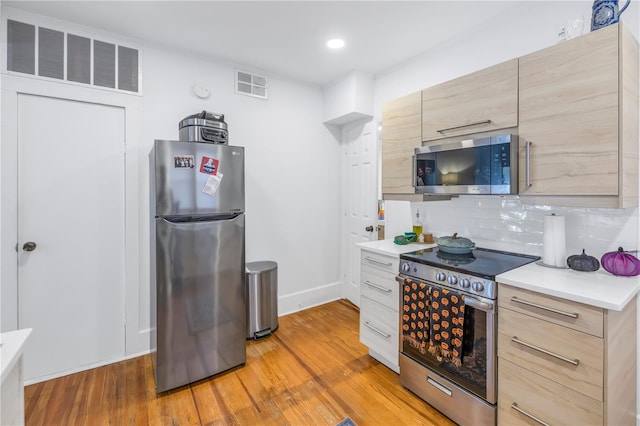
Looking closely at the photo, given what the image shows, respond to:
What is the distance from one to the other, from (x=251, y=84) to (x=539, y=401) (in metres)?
3.44

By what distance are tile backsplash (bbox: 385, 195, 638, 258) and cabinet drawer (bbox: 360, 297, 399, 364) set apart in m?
0.93

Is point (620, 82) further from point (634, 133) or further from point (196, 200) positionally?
point (196, 200)

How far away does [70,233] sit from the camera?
242 centimetres

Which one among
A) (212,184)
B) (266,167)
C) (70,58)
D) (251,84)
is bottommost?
(212,184)

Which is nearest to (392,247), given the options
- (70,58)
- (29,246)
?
(29,246)

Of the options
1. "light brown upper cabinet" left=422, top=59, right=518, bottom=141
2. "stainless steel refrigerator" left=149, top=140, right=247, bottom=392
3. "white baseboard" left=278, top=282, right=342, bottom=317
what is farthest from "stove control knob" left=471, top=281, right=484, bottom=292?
"white baseboard" left=278, top=282, right=342, bottom=317

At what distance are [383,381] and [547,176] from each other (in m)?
1.81

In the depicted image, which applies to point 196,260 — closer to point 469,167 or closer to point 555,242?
point 469,167

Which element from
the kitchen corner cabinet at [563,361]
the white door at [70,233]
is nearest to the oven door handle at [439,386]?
the kitchen corner cabinet at [563,361]

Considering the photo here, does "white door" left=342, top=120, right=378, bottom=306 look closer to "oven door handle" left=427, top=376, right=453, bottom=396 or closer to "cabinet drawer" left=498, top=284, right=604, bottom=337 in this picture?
"oven door handle" left=427, top=376, right=453, bottom=396

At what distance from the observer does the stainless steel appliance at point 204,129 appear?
7.97 ft

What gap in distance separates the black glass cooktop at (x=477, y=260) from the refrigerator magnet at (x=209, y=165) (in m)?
1.56

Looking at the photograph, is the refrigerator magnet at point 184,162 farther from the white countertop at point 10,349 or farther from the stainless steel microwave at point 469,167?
the stainless steel microwave at point 469,167

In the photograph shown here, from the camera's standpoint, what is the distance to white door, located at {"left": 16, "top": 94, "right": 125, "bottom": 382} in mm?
2280
